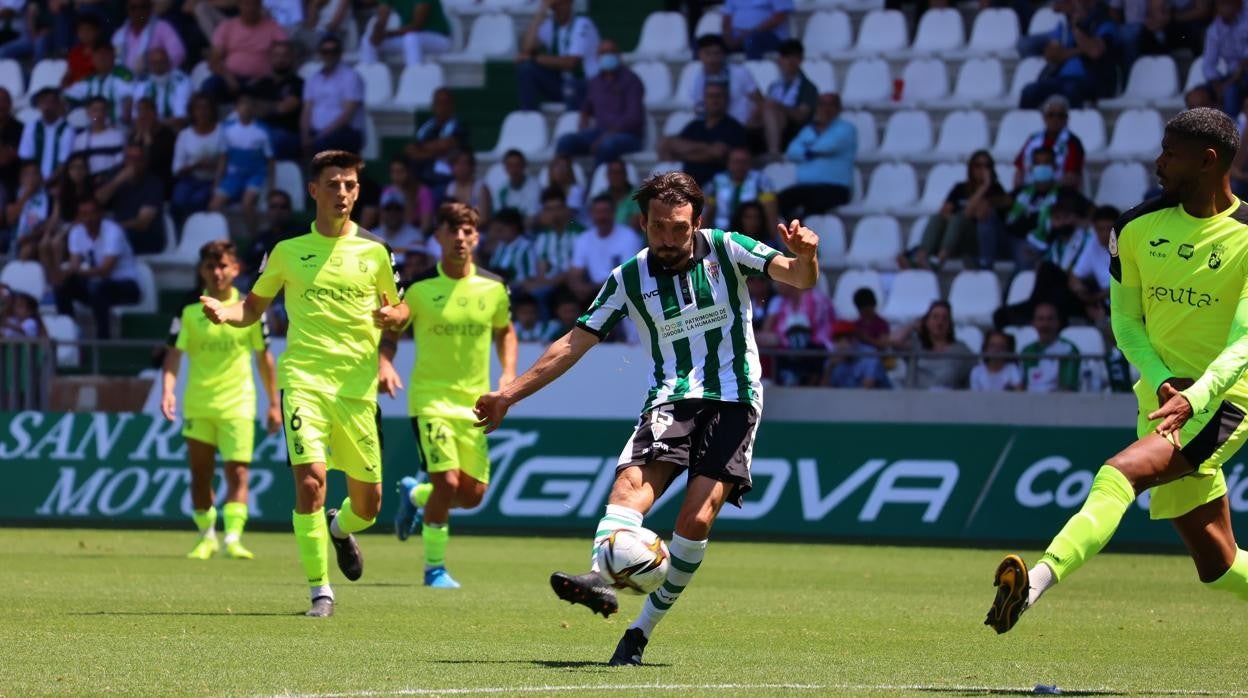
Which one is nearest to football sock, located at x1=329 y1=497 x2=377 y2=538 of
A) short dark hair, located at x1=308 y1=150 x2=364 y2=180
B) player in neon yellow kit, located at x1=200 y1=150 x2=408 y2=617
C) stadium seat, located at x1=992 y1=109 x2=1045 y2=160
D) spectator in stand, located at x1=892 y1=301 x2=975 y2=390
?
player in neon yellow kit, located at x1=200 y1=150 x2=408 y2=617

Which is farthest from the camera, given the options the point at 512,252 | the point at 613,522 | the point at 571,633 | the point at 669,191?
the point at 512,252

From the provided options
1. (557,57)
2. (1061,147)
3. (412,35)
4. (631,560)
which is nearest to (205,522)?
(631,560)

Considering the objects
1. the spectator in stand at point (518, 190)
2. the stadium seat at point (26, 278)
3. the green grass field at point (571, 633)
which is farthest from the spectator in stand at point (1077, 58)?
the stadium seat at point (26, 278)

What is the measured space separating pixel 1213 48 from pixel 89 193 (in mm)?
13335

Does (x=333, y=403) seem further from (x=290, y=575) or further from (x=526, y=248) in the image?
(x=526, y=248)

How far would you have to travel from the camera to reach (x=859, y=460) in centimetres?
1852

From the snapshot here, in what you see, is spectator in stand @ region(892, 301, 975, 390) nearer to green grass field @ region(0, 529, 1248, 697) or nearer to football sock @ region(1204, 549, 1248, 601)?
green grass field @ region(0, 529, 1248, 697)

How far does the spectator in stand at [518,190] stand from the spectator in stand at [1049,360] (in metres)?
6.48

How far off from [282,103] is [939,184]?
27.5 ft

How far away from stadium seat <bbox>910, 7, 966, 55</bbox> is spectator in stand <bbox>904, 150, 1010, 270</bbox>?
9.52 ft

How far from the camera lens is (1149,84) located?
22.5m

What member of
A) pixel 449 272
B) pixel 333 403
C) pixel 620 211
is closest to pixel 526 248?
pixel 620 211

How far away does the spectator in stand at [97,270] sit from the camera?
23078mm

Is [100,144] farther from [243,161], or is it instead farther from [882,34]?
[882,34]
